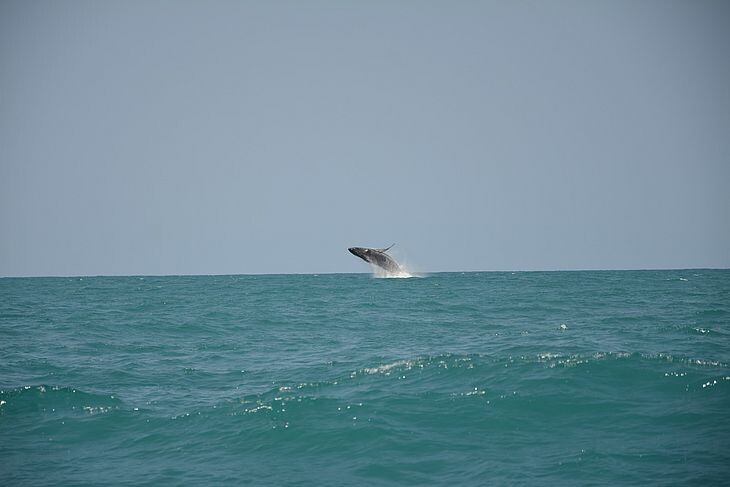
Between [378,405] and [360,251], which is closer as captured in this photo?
[378,405]

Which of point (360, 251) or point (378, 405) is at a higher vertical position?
point (360, 251)

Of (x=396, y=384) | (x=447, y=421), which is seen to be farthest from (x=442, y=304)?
(x=447, y=421)

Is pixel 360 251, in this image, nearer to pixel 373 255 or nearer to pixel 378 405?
pixel 373 255

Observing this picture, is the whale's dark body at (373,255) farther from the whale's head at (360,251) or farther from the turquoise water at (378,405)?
the turquoise water at (378,405)

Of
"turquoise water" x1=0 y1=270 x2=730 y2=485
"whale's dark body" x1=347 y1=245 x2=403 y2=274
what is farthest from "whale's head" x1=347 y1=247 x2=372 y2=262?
"turquoise water" x1=0 y1=270 x2=730 y2=485

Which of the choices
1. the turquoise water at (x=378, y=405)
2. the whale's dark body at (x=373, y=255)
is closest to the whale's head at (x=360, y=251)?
the whale's dark body at (x=373, y=255)

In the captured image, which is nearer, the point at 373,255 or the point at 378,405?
the point at 378,405

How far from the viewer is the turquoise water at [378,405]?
13.4 metres

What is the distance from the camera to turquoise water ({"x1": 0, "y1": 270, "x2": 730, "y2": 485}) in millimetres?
13383

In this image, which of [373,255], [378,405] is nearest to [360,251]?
[373,255]

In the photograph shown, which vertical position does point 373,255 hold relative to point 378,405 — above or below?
above

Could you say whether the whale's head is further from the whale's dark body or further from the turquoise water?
the turquoise water

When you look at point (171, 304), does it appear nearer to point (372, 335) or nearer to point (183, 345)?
point (183, 345)

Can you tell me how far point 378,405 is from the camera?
55.6 ft
